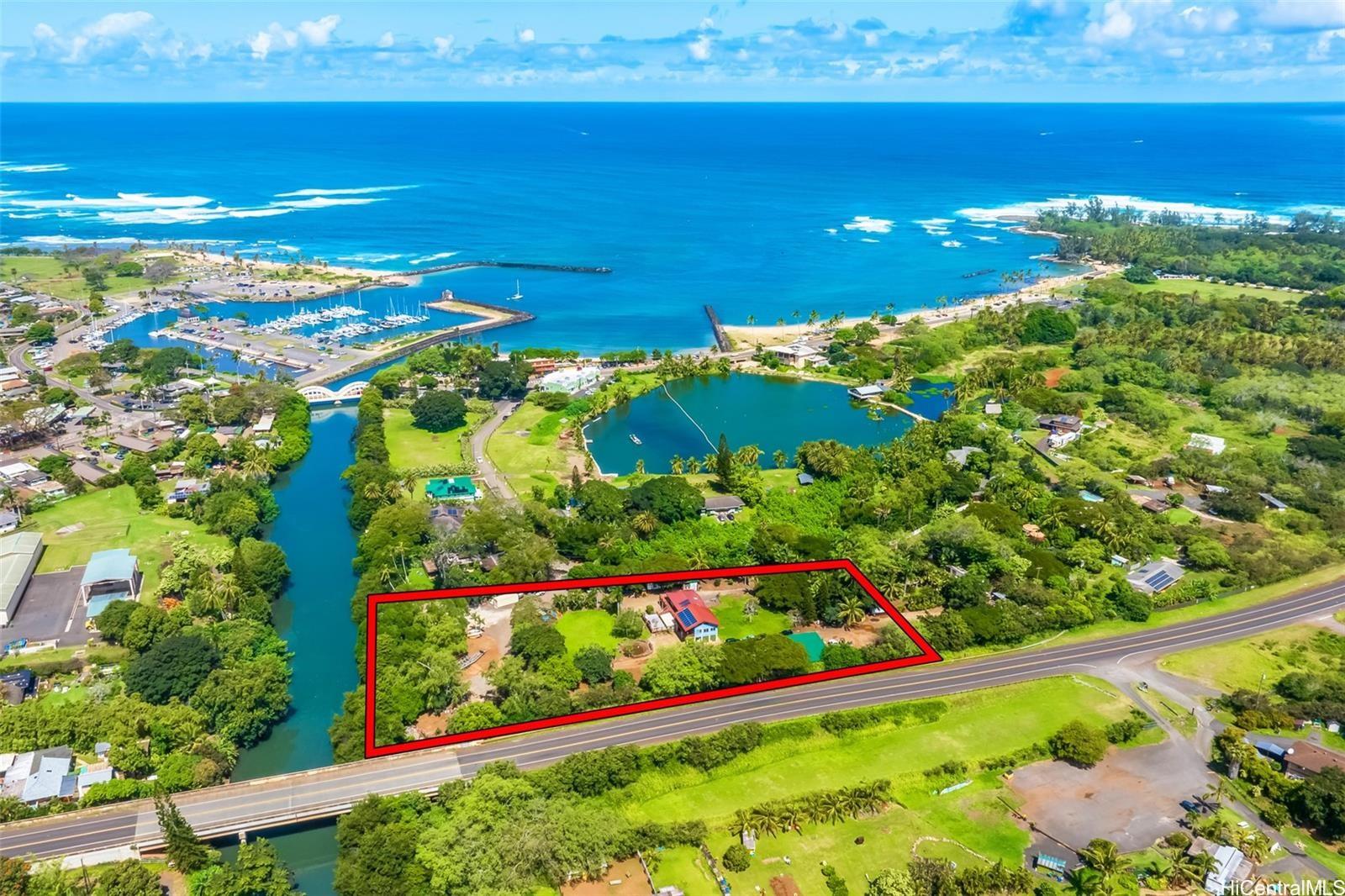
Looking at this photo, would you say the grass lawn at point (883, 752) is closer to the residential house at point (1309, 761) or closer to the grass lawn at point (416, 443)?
the residential house at point (1309, 761)

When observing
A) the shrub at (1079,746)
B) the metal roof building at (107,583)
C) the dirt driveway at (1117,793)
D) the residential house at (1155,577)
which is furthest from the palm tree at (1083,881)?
the metal roof building at (107,583)

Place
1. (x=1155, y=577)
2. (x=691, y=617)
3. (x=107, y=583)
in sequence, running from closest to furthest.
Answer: (x=691, y=617) < (x=107, y=583) < (x=1155, y=577)

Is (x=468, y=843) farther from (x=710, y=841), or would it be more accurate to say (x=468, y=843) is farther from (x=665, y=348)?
(x=665, y=348)

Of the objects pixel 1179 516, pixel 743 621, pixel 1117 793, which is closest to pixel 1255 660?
pixel 1117 793

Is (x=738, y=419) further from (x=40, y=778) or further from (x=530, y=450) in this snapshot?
(x=40, y=778)

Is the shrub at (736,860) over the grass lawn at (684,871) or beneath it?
over

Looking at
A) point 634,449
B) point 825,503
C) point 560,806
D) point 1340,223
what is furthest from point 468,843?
point 1340,223
